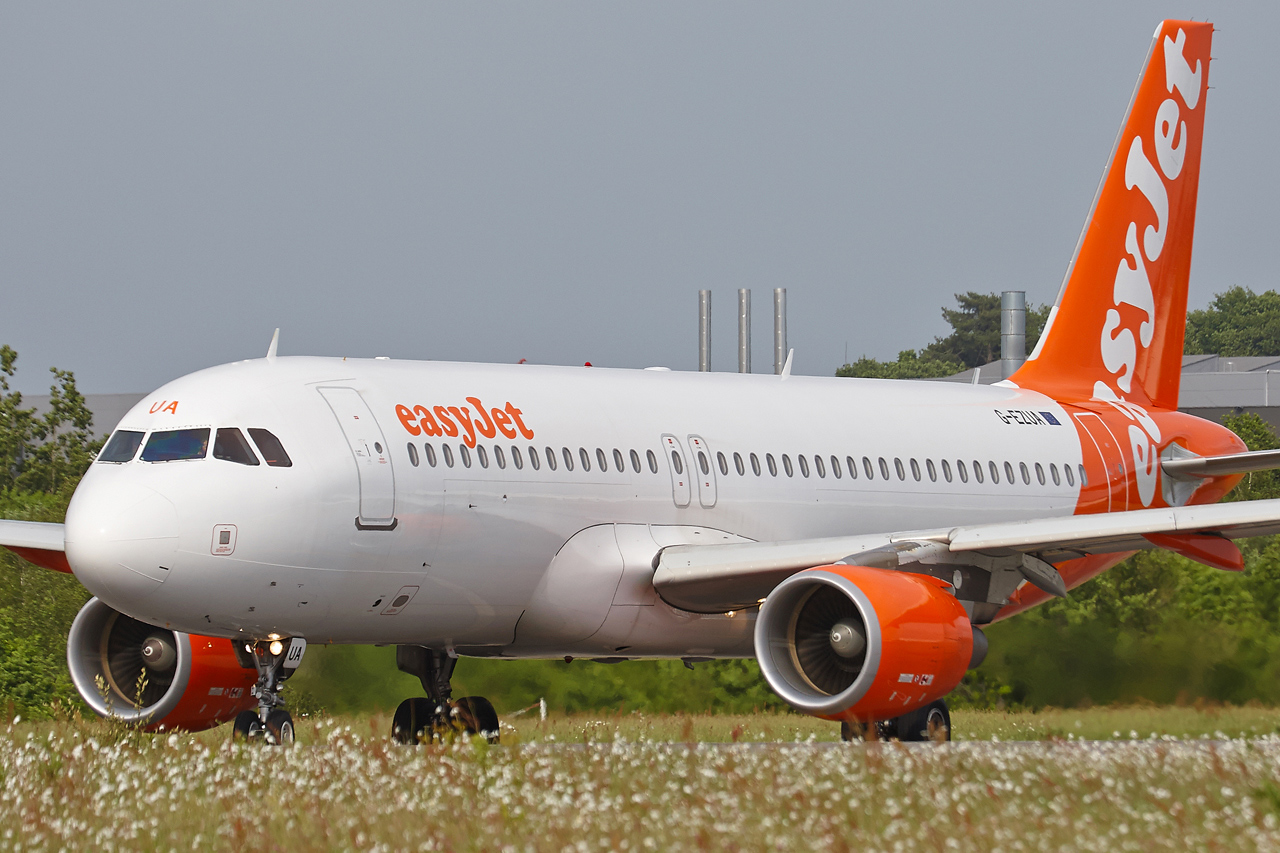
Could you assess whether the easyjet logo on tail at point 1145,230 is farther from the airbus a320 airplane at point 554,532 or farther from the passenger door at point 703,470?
the passenger door at point 703,470

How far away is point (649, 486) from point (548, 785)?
603 cm

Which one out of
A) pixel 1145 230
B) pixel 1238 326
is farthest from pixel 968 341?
pixel 1145 230

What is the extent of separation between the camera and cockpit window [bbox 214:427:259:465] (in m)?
13.8

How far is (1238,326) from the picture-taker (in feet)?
389

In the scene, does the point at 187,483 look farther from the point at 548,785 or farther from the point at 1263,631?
the point at 1263,631

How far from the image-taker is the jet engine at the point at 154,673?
16.0 meters

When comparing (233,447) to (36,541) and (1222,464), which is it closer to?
(36,541)

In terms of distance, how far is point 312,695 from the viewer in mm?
20609

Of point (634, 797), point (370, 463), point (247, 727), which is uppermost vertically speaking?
point (370, 463)

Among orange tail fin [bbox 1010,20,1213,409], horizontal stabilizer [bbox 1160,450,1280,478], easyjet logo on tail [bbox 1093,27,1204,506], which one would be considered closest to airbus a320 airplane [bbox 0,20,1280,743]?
horizontal stabilizer [bbox 1160,450,1280,478]

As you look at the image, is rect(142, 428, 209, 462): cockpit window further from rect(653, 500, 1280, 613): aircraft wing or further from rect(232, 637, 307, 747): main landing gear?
rect(653, 500, 1280, 613): aircraft wing

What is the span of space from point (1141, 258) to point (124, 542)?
47.7 ft

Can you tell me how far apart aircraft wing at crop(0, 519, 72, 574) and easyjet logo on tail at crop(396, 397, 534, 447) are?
3873 mm

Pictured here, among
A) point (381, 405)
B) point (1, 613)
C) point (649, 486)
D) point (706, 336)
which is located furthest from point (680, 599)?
point (706, 336)
